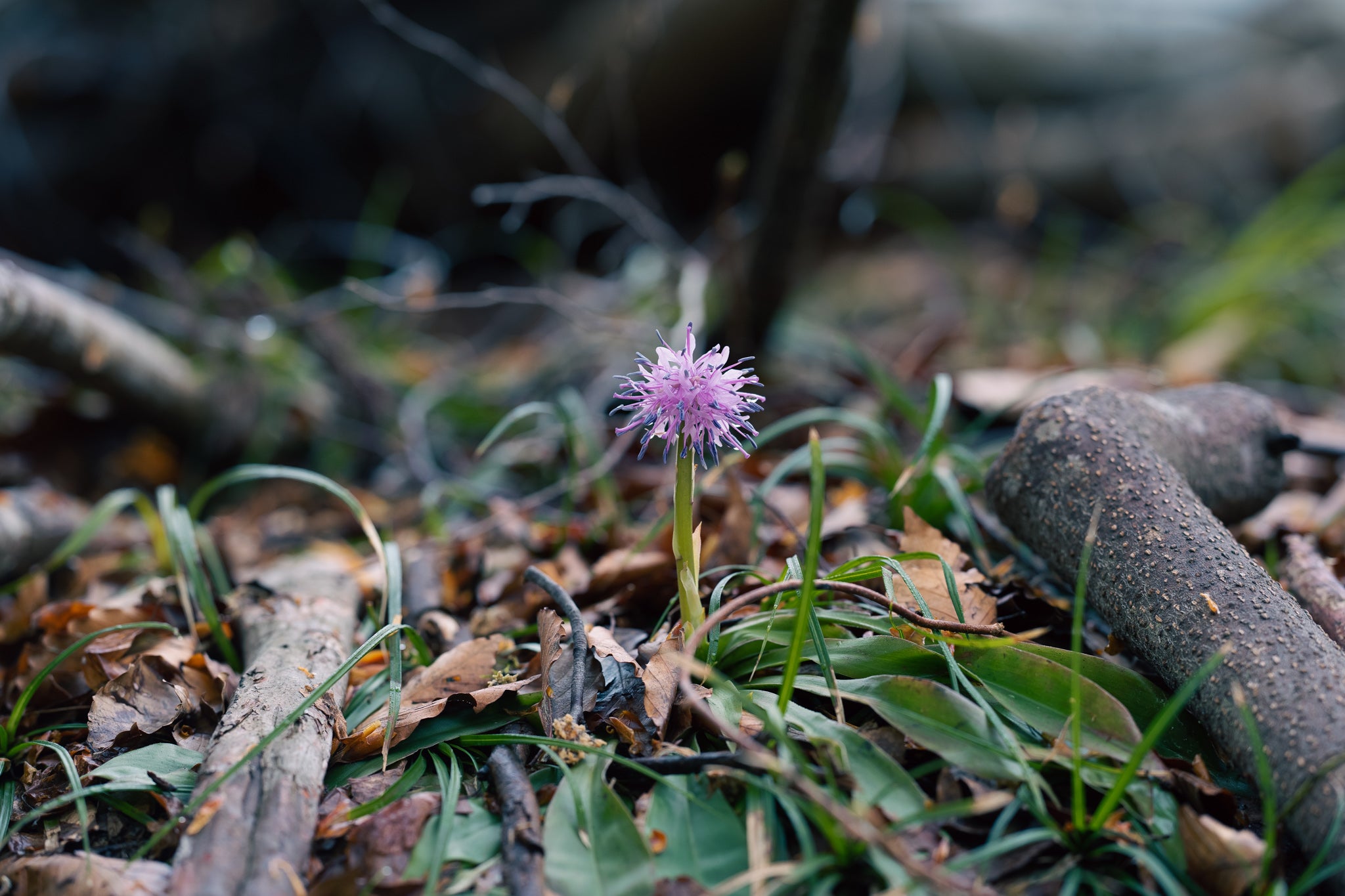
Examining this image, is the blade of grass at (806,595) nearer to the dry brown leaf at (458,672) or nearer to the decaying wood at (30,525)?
the dry brown leaf at (458,672)

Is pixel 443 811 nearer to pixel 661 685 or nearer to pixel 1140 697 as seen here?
pixel 661 685

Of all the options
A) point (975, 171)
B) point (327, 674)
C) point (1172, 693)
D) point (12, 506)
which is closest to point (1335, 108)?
point (975, 171)

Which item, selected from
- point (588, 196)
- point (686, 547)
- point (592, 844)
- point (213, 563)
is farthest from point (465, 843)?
point (588, 196)

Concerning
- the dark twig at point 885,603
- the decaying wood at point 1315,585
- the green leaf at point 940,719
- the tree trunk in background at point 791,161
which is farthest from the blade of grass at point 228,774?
the tree trunk in background at point 791,161

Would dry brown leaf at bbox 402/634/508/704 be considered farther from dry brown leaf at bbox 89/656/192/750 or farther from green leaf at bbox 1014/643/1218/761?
green leaf at bbox 1014/643/1218/761

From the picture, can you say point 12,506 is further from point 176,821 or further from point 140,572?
point 176,821

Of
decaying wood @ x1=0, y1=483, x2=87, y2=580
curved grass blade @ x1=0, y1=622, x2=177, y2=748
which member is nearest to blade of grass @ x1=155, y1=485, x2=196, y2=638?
curved grass blade @ x1=0, y1=622, x2=177, y2=748
